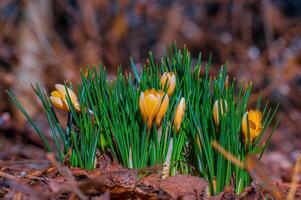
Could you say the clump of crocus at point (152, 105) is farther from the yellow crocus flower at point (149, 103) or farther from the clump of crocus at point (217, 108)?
the clump of crocus at point (217, 108)

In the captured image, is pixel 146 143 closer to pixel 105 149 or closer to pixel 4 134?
pixel 105 149

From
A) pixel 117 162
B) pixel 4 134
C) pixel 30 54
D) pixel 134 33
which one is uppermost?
pixel 134 33

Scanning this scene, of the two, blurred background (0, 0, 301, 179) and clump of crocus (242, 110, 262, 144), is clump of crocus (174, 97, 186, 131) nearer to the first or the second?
clump of crocus (242, 110, 262, 144)

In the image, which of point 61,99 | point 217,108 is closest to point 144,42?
point 61,99

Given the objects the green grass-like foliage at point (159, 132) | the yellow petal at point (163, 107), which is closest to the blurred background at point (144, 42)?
the green grass-like foliage at point (159, 132)

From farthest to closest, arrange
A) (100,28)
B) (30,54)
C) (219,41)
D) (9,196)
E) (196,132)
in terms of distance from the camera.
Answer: (219,41)
(100,28)
(30,54)
(196,132)
(9,196)

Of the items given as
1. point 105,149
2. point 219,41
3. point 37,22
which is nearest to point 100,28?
point 37,22

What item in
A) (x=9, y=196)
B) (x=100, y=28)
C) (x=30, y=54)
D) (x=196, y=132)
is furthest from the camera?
(x=100, y=28)
